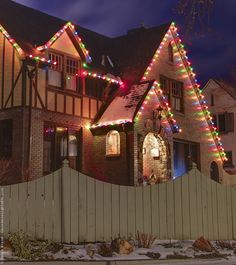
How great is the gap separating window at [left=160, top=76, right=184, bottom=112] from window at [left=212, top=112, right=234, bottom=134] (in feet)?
59.1

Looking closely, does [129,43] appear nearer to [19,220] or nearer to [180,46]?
[180,46]

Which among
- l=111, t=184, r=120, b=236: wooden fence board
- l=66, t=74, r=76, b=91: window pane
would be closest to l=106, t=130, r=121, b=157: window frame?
l=66, t=74, r=76, b=91: window pane

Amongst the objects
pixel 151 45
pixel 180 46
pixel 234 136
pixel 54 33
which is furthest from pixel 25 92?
pixel 234 136

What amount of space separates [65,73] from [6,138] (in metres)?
3.63

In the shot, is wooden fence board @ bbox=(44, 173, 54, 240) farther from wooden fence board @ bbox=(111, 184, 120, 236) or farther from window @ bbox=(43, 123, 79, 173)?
window @ bbox=(43, 123, 79, 173)

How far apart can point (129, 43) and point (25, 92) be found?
9.13 metres

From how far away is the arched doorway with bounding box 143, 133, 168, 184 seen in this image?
78.1 feet

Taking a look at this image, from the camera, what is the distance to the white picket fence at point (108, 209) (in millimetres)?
11406

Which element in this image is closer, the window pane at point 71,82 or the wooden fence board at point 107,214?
the wooden fence board at point 107,214

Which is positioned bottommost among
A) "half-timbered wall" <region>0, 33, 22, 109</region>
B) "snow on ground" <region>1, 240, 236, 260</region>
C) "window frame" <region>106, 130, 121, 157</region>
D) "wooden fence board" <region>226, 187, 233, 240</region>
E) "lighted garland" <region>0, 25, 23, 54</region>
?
"snow on ground" <region>1, 240, 236, 260</region>

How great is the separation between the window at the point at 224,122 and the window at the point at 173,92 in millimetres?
18021

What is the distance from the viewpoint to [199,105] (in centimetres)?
2794

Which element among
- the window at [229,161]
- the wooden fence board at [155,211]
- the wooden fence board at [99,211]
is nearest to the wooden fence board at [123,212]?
the wooden fence board at [99,211]

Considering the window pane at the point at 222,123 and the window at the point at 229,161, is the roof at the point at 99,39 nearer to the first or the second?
the window at the point at 229,161
